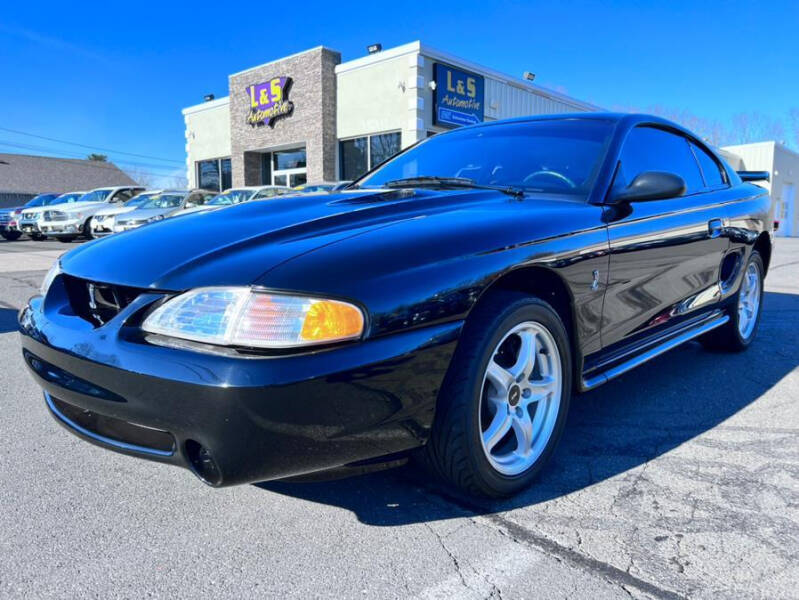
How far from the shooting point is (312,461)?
5.49 ft

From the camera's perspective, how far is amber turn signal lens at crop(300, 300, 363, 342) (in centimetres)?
161

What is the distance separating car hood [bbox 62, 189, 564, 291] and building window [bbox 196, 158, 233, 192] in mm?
22894

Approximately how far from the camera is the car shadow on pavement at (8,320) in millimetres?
4841

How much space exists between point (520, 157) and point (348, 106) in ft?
56.1

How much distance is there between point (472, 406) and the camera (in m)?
1.89

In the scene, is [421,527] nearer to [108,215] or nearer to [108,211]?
[108,215]

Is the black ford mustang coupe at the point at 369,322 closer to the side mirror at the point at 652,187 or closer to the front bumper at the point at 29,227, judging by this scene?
the side mirror at the point at 652,187

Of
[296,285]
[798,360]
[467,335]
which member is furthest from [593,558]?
[798,360]

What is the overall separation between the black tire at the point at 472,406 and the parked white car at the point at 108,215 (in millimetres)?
15581

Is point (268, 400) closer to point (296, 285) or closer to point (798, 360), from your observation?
point (296, 285)

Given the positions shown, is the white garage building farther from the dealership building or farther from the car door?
the car door

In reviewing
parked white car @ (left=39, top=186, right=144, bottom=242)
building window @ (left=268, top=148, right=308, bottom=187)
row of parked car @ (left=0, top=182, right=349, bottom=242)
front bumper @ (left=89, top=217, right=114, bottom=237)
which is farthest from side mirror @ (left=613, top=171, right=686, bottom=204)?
building window @ (left=268, top=148, right=308, bottom=187)

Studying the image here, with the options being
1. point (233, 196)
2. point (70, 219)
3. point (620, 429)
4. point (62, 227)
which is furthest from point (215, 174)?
point (620, 429)

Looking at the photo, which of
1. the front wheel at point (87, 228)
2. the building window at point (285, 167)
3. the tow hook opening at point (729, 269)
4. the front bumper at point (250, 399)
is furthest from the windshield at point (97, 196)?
the front bumper at point (250, 399)
